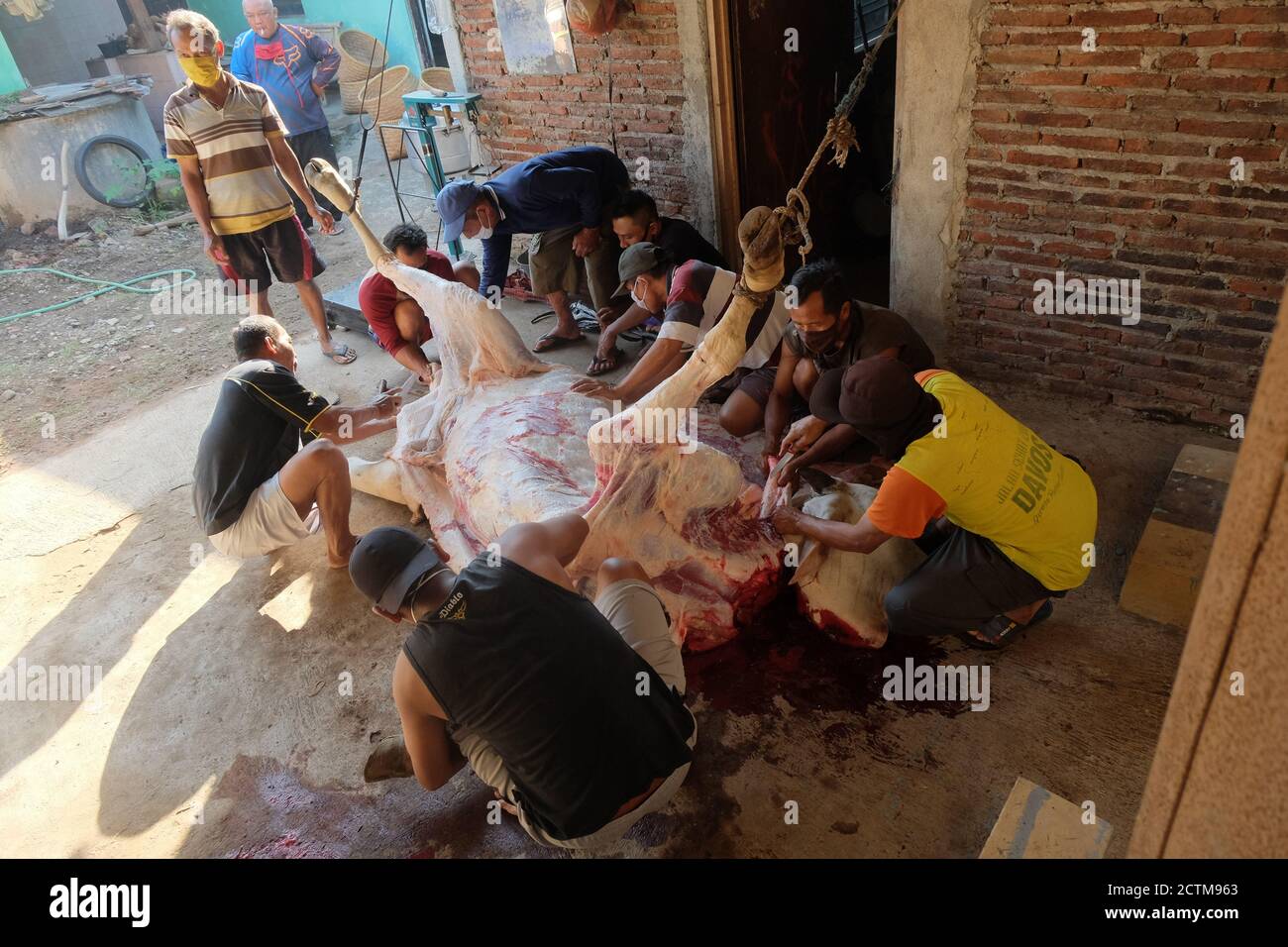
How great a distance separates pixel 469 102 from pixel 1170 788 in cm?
606

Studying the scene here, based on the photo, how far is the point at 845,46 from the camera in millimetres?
5617

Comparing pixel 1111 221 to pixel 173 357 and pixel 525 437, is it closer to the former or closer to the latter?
pixel 525 437

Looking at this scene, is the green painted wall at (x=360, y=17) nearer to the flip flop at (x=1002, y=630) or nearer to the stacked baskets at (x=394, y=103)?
the stacked baskets at (x=394, y=103)

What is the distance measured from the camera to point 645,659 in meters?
2.49

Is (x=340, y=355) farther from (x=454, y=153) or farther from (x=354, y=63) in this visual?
(x=354, y=63)

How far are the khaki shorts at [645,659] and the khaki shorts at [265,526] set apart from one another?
5.10ft

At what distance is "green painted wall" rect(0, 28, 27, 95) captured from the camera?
9.65m

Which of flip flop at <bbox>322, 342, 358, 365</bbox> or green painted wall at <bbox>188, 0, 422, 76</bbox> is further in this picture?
green painted wall at <bbox>188, 0, 422, 76</bbox>

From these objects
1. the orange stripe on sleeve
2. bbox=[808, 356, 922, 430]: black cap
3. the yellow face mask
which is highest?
the yellow face mask

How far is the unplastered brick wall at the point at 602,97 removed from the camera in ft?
16.2

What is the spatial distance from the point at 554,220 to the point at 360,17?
8.20m

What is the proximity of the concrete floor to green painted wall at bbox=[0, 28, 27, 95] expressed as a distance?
28.8ft
